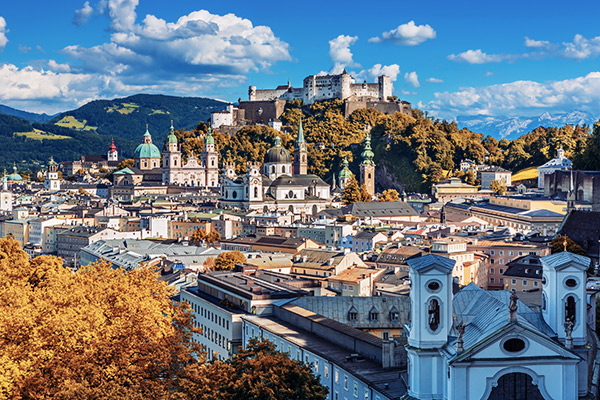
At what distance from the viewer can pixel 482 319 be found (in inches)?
1042

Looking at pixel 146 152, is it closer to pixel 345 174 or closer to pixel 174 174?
pixel 174 174

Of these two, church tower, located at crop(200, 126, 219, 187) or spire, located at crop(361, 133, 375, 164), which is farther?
church tower, located at crop(200, 126, 219, 187)

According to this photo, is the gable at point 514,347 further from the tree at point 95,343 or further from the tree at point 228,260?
the tree at point 228,260

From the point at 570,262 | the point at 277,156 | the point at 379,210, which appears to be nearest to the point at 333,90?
the point at 277,156

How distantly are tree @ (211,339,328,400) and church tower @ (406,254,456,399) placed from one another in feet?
9.10

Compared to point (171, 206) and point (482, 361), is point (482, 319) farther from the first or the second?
point (171, 206)

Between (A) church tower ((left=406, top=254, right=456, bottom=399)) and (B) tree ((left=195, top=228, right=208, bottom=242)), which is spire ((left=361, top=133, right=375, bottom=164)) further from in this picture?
(A) church tower ((left=406, top=254, right=456, bottom=399))

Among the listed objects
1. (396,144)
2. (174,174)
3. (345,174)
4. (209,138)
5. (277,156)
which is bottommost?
(174,174)

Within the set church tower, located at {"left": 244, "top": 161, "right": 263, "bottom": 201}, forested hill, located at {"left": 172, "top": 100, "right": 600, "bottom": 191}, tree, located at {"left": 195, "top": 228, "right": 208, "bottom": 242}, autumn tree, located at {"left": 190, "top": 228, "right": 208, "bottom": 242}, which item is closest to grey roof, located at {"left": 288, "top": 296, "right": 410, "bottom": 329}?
autumn tree, located at {"left": 190, "top": 228, "right": 208, "bottom": 242}

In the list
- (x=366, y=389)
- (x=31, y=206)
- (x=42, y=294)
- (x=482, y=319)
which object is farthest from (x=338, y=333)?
(x=31, y=206)

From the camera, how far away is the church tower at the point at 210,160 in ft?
516

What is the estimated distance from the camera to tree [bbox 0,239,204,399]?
1148 inches

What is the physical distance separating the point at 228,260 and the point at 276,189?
61.2 meters

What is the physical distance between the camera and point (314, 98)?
166 metres
